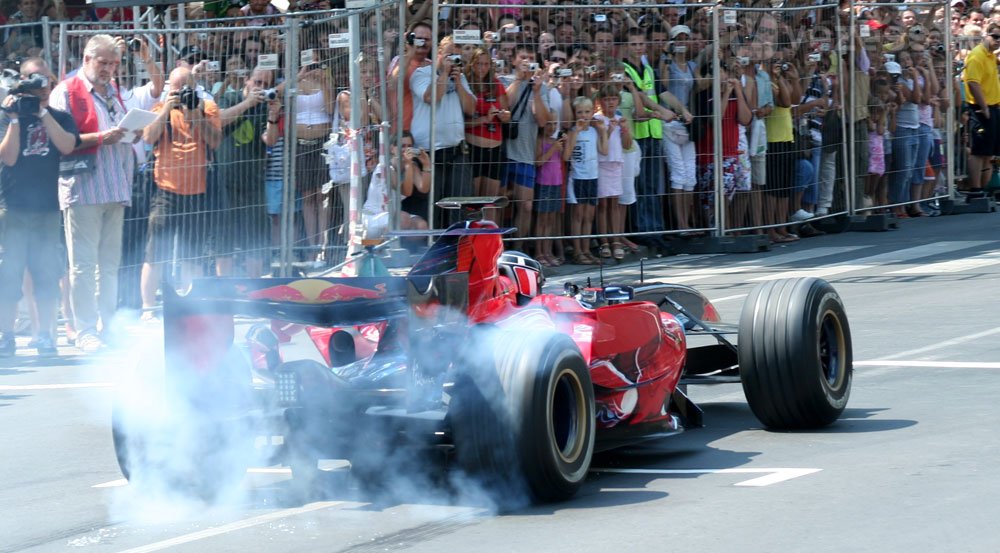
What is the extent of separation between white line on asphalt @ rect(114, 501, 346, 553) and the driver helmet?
151cm

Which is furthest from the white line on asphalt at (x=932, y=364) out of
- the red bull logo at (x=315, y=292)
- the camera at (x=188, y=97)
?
the camera at (x=188, y=97)

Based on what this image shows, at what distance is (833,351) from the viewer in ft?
26.3

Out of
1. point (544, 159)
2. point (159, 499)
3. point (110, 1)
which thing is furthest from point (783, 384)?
point (110, 1)

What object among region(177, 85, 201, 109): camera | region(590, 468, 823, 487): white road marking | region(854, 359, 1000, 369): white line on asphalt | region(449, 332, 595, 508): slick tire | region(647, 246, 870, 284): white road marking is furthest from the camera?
region(647, 246, 870, 284): white road marking

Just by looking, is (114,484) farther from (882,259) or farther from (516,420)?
(882,259)

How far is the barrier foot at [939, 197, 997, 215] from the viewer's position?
67.5 ft

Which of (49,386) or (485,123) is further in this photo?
(485,123)

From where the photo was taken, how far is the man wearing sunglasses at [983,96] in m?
21.3

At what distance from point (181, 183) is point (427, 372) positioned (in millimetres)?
6444

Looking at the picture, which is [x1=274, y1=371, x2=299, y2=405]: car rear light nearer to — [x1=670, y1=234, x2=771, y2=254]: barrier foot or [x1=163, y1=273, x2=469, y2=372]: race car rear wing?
[x1=163, y1=273, x2=469, y2=372]: race car rear wing

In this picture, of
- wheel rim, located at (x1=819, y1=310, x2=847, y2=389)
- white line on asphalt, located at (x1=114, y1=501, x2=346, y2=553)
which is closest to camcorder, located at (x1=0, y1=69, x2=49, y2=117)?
white line on asphalt, located at (x1=114, y1=501, x2=346, y2=553)

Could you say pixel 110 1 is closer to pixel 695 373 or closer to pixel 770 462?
pixel 695 373

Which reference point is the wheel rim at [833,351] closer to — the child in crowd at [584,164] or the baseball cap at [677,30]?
the child in crowd at [584,164]

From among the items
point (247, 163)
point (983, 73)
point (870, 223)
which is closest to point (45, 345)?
point (247, 163)
